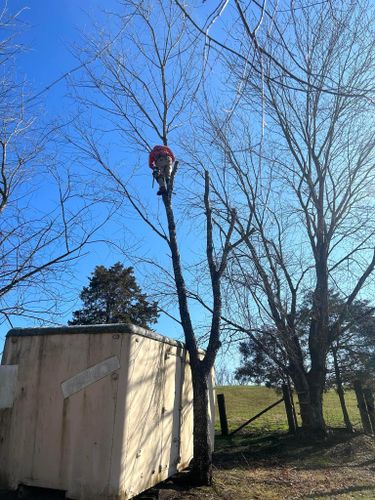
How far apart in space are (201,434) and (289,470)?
2.56m

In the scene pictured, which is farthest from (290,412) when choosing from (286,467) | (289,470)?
(289,470)

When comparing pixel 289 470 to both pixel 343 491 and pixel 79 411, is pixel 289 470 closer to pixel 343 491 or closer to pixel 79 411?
pixel 343 491

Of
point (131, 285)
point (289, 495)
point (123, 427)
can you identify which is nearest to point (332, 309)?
point (289, 495)

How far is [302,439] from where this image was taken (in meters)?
11.6

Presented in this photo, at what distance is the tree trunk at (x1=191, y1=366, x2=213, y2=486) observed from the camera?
7176 mm

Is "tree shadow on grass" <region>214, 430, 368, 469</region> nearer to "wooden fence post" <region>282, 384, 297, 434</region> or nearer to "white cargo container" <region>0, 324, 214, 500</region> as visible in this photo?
"wooden fence post" <region>282, 384, 297, 434</region>

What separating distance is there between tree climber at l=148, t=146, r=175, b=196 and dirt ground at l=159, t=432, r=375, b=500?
5.03 meters

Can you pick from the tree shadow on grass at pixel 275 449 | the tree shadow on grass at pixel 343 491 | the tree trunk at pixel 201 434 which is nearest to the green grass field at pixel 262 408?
the tree shadow on grass at pixel 275 449

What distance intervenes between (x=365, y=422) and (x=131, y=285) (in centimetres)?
1426

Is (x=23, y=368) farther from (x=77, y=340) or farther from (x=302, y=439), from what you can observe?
(x=302, y=439)

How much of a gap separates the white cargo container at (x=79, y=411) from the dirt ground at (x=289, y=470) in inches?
54.6

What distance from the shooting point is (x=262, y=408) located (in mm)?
21594

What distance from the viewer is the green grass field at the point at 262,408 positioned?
14711 mm

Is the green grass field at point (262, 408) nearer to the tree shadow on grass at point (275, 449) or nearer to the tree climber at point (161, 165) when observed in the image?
the tree shadow on grass at point (275, 449)
